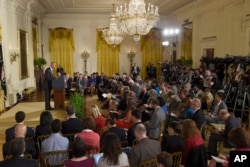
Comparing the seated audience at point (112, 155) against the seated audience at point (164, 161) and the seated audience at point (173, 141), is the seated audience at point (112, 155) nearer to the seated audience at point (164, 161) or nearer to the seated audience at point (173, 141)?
the seated audience at point (164, 161)

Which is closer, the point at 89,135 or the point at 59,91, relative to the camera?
the point at 89,135

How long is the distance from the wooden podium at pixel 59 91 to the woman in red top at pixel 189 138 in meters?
5.83

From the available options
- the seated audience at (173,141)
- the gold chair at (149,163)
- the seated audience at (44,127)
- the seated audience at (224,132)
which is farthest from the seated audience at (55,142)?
the seated audience at (224,132)

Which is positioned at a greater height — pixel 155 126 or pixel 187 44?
pixel 187 44

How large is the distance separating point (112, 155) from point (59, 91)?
6356mm

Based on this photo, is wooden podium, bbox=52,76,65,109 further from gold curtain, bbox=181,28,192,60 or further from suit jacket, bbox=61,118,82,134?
gold curtain, bbox=181,28,192,60

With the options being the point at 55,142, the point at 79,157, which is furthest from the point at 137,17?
the point at 79,157

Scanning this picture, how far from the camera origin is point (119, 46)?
18656 mm

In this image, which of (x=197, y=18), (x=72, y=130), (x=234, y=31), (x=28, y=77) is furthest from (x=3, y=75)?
(x=197, y=18)

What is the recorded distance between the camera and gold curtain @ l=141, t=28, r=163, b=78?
61.5 ft

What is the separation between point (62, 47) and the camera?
18.2m

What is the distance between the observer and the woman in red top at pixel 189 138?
3.81 metres

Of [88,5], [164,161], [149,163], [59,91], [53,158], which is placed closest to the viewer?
[164,161]

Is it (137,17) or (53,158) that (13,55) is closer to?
(137,17)
